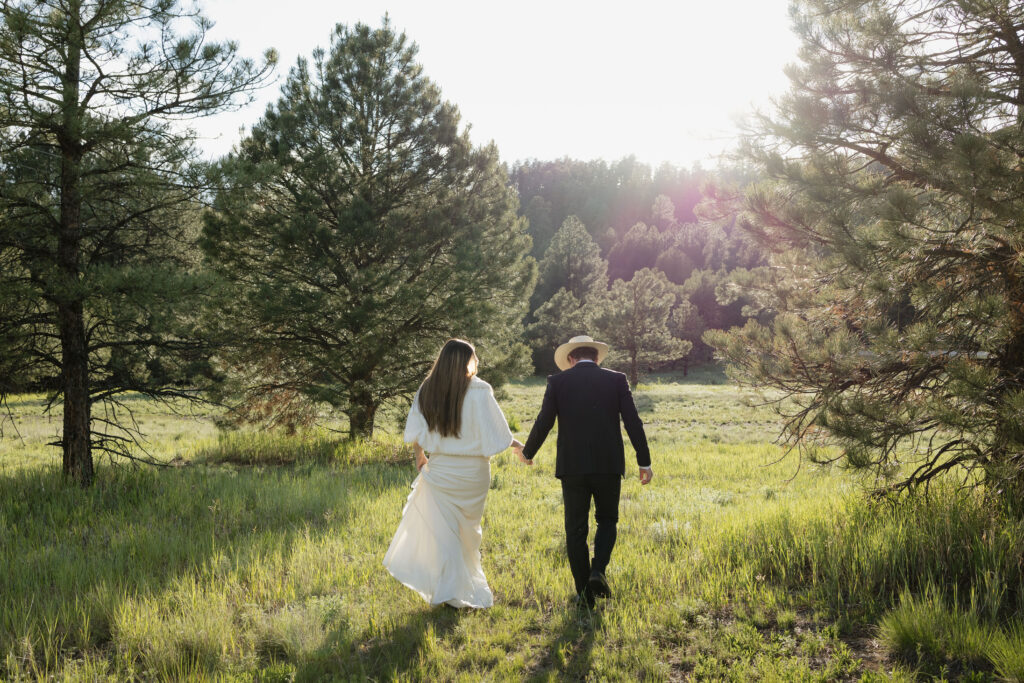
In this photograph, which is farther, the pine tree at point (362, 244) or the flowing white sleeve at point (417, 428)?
the pine tree at point (362, 244)

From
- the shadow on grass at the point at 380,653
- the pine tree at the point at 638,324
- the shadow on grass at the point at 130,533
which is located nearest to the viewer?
the shadow on grass at the point at 380,653

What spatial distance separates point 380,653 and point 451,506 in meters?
1.21

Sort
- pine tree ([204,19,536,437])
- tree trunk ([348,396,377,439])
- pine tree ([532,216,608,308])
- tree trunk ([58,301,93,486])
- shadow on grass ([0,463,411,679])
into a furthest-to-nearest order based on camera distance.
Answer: pine tree ([532,216,608,308]) → tree trunk ([348,396,377,439]) → pine tree ([204,19,536,437]) → tree trunk ([58,301,93,486]) → shadow on grass ([0,463,411,679])

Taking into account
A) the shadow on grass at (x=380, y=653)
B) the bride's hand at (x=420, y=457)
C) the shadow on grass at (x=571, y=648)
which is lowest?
the shadow on grass at (x=571, y=648)

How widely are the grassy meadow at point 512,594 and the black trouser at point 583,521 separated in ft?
0.94

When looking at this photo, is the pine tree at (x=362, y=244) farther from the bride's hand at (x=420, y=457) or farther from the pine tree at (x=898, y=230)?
the pine tree at (x=898, y=230)

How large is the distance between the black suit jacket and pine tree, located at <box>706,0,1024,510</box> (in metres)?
1.63

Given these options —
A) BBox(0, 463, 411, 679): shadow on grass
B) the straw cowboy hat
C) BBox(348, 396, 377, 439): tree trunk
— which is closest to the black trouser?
the straw cowboy hat

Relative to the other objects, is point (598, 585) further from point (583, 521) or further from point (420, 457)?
point (420, 457)

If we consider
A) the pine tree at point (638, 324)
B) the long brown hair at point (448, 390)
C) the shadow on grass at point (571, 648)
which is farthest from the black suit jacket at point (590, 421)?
the pine tree at point (638, 324)

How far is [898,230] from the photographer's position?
4449 millimetres

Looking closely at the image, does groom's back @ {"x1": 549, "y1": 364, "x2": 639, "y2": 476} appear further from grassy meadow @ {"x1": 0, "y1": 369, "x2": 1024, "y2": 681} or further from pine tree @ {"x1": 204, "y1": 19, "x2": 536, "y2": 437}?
pine tree @ {"x1": 204, "y1": 19, "x2": 536, "y2": 437}

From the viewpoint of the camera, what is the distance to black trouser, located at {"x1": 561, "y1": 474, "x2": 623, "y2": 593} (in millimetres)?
4707

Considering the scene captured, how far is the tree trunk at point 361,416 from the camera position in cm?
1216
